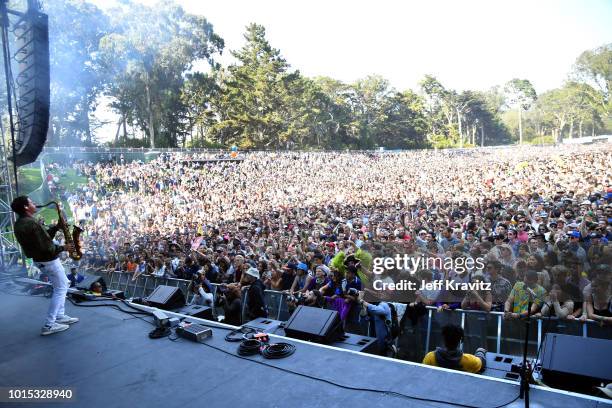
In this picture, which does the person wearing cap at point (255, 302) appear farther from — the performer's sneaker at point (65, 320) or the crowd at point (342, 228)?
the performer's sneaker at point (65, 320)

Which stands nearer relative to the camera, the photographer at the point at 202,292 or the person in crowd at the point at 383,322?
the person in crowd at the point at 383,322

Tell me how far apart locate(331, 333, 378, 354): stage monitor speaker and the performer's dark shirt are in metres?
2.32

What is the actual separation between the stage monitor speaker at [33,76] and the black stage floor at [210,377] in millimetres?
3085

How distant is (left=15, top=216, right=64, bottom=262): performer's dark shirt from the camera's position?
3.09 m

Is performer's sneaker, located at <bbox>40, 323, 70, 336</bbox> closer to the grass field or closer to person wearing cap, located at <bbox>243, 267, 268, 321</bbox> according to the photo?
person wearing cap, located at <bbox>243, 267, 268, 321</bbox>

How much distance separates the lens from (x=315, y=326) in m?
2.98

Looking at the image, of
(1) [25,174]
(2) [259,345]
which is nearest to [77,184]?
(1) [25,174]

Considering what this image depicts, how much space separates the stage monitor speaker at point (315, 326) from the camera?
114 inches

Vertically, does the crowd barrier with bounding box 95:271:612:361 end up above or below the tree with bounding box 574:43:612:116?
below

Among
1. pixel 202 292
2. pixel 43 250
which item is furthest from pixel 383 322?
pixel 43 250

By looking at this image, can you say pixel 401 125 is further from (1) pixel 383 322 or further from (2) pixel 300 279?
(1) pixel 383 322

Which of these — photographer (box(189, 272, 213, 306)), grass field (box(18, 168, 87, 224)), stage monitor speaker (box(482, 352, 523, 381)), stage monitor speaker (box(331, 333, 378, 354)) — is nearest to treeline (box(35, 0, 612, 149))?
grass field (box(18, 168, 87, 224))

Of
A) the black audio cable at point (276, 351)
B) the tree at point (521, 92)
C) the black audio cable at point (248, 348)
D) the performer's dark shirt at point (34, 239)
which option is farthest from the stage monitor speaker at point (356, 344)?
the tree at point (521, 92)

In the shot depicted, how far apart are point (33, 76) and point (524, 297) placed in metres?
5.85
